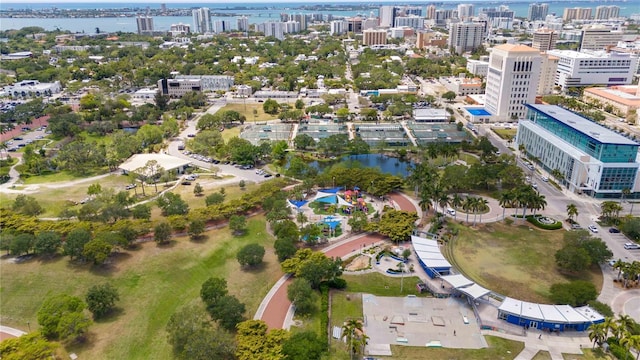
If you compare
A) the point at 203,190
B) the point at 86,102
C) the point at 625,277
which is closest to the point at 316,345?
the point at 625,277

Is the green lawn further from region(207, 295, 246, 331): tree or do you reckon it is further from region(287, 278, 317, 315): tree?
region(207, 295, 246, 331): tree

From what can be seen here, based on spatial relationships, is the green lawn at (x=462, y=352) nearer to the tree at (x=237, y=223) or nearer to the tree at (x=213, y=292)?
the tree at (x=213, y=292)

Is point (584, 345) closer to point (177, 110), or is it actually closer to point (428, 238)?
point (428, 238)

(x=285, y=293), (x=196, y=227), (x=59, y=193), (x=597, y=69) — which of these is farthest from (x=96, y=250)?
(x=597, y=69)

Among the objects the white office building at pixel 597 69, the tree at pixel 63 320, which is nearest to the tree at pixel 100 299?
the tree at pixel 63 320

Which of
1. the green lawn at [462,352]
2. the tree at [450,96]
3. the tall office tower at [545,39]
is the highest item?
the tall office tower at [545,39]

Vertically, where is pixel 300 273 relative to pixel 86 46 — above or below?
below

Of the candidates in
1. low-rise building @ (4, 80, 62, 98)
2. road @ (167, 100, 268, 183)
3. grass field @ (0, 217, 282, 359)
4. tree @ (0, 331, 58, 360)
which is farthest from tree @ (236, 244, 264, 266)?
low-rise building @ (4, 80, 62, 98)
